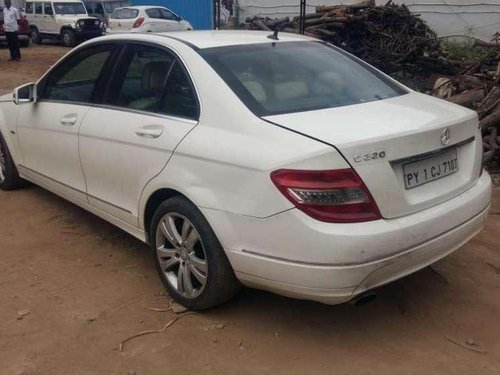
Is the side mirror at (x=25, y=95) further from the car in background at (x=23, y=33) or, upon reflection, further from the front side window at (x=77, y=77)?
the car in background at (x=23, y=33)

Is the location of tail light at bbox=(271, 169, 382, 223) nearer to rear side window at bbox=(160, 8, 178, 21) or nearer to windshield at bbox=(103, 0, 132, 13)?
rear side window at bbox=(160, 8, 178, 21)

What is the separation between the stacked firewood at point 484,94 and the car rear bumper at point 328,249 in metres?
3.56

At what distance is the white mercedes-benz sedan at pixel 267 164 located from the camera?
8.95ft

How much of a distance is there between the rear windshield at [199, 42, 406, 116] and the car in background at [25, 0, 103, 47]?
68.2 ft

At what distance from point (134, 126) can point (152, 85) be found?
29 centimetres

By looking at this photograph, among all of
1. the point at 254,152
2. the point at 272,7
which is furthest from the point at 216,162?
the point at 272,7

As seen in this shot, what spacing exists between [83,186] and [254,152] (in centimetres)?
184

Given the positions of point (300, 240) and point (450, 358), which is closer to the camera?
point (300, 240)

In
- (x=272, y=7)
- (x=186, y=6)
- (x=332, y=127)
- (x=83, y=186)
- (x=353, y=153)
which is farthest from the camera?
(x=186, y=6)

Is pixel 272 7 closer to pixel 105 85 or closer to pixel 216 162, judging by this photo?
pixel 105 85

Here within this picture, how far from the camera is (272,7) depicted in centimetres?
1772

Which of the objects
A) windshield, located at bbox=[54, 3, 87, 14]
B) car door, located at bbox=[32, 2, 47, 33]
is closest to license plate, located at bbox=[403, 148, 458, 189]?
windshield, located at bbox=[54, 3, 87, 14]

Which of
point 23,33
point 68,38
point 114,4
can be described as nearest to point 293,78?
point 23,33

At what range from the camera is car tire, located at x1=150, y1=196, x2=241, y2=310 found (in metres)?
3.14
